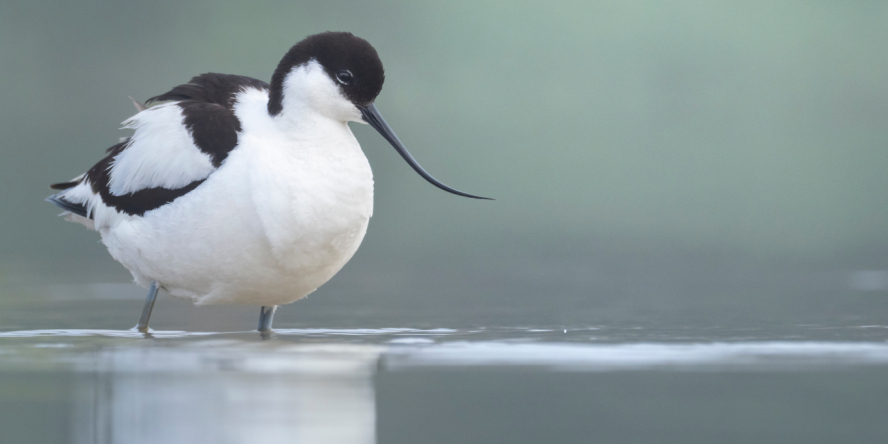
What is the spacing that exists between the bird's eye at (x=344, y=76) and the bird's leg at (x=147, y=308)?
1.37 meters

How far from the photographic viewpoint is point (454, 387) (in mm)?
3846

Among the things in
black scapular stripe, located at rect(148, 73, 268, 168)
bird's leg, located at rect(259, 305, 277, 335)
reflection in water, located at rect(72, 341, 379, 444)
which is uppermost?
black scapular stripe, located at rect(148, 73, 268, 168)

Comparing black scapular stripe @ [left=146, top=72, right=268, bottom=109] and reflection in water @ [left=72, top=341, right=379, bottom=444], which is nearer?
reflection in water @ [left=72, top=341, right=379, bottom=444]

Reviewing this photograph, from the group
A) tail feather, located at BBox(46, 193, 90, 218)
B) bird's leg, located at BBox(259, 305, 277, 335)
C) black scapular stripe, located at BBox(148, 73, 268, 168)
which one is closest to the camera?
black scapular stripe, located at BBox(148, 73, 268, 168)

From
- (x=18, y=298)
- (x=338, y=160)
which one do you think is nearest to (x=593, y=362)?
(x=338, y=160)

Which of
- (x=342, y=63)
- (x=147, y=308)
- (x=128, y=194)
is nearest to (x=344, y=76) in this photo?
(x=342, y=63)

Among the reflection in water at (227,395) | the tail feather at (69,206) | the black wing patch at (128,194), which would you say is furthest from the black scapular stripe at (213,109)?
the reflection in water at (227,395)

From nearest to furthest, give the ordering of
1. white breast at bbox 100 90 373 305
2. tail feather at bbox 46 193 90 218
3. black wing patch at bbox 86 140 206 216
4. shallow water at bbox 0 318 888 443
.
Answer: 1. shallow water at bbox 0 318 888 443
2. white breast at bbox 100 90 373 305
3. black wing patch at bbox 86 140 206 216
4. tail feather at bbox 46 193 90 218

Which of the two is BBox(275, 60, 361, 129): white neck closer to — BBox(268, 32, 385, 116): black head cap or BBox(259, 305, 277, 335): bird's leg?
BBox(268, 32, 385, 116): black head cap

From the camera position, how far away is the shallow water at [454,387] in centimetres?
329

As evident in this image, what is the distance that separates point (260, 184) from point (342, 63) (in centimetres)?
68

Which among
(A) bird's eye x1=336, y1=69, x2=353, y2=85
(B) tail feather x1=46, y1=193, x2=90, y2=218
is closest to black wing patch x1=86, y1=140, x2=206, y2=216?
(B) tail feather x1=46, y1=193, x2=90, y2=218

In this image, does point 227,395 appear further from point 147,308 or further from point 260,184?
point 147,308

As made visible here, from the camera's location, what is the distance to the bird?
4637 mm
